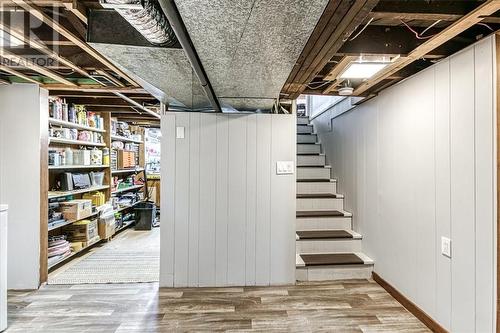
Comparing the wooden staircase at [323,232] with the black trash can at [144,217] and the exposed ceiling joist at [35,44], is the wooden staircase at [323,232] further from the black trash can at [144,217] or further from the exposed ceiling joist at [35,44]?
the black trash can at [144,217]

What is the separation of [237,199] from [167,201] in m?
0.74

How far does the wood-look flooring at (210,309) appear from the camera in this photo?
2.41 metres

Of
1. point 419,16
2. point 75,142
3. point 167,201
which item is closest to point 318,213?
point 167,201

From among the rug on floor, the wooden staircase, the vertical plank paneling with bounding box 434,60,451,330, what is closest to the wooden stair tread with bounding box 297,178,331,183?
the wooden staircase

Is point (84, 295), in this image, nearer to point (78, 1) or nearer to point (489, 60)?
point (78, 1)

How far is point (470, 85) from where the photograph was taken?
198 cm

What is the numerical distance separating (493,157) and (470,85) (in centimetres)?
51

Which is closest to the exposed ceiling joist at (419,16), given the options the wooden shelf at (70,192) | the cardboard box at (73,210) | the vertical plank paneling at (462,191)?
the vertical plank paneling at (462,191)

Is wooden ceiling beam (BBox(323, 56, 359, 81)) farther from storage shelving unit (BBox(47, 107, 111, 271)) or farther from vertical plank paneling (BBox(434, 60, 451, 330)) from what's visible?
storage shelving unit (BBox(47, 107, 111, 271))

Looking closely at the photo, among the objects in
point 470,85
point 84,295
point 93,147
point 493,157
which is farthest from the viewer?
point 93,147

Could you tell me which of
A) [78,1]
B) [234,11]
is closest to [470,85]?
[234,11]

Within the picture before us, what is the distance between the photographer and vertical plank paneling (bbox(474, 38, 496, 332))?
1827 millimetres

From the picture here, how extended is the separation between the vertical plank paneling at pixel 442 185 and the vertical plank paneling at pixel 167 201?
2413 millimetres

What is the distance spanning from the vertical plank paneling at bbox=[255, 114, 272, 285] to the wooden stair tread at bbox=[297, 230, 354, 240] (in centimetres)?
52
